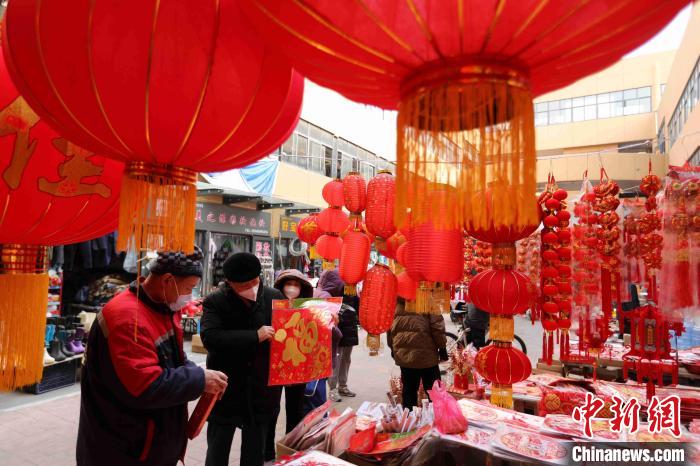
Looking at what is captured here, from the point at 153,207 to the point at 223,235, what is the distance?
10.0 m

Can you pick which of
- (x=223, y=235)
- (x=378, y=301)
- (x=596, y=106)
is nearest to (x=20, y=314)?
(x=378, y=301)

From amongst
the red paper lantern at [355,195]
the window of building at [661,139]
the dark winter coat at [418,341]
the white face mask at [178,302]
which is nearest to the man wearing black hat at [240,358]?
the white face mask at [178,302]

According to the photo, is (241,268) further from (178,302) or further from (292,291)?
(292,291)

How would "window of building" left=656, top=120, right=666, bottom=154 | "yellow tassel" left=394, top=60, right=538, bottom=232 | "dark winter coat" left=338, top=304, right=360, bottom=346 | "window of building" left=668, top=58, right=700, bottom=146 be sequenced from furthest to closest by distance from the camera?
"window of building" left=656, top=120, right=666, bottom=154, "window of building" left=668, top=58, right=700, bottom=146, "dark winter coat" left=338, top=304, right=360, bottom=346, "yellow tassel" left=394, top=60, right=538, bottom=232

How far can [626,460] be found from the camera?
2102 mm

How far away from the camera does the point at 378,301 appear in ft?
9.50

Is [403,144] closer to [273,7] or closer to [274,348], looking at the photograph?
[273,7]

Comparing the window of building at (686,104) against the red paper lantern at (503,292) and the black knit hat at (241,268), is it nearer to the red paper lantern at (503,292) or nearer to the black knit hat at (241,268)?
the red paper lantern at (503,292)

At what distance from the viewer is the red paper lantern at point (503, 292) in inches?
106

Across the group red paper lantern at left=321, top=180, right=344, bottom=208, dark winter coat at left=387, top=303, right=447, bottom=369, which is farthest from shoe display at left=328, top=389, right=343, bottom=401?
red paper lantern at left=321, top=180, right=344, bottom=208

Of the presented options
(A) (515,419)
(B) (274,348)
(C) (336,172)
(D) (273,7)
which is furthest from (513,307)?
(C) (336,172)

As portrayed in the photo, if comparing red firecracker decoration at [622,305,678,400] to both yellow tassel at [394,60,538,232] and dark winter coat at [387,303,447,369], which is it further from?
yellow tassel at [394,60,538,232]

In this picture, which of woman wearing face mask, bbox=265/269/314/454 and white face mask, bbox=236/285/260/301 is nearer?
white face mask, bbox=236/285/260/301

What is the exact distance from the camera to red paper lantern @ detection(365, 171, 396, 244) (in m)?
2.99
